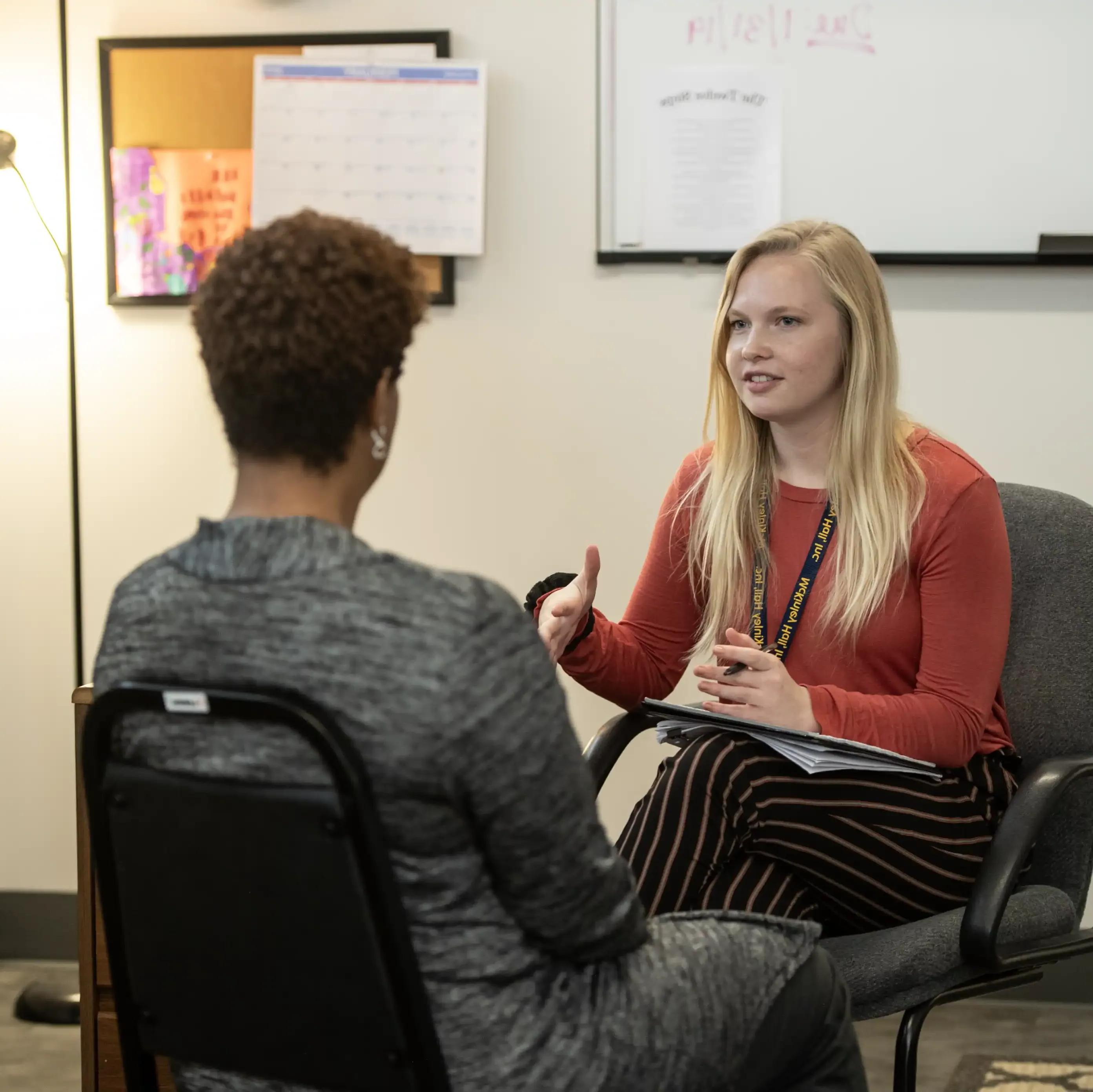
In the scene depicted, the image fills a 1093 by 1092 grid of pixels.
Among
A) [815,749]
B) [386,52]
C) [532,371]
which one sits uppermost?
[386,52]

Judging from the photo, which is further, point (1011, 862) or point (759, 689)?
point (759, 689)

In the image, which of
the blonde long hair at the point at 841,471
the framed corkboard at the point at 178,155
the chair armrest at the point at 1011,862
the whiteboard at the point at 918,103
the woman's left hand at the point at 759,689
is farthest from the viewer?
the framed corkboard at the point at 178,155

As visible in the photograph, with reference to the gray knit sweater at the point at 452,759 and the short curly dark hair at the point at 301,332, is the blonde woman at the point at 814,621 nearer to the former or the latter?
the gray knit sweater at the point at 452,759

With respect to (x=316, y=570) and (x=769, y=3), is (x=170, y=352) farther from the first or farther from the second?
(x=316, y=570)

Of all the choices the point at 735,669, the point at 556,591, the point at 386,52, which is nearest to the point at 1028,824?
the point at 735,669

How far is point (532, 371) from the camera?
8.21 ft

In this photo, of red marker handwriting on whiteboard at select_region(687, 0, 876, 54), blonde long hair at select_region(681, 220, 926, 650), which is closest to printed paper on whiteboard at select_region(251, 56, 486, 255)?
red marker handwriting on whiteboard at select_region(687, 0, 876, 54)

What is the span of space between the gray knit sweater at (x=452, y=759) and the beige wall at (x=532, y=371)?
1.57m

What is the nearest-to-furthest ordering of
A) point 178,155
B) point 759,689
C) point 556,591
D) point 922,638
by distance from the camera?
point 759,689, point 922,638, point 556,591, point 178,155

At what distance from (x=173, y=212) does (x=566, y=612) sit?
132 cm


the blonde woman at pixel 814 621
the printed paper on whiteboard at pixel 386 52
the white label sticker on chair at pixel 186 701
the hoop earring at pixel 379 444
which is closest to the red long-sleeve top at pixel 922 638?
the blonde woman at pixel 814 621

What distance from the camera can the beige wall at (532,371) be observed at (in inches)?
95.2

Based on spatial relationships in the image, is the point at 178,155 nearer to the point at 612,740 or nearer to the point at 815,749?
the point at 612,740

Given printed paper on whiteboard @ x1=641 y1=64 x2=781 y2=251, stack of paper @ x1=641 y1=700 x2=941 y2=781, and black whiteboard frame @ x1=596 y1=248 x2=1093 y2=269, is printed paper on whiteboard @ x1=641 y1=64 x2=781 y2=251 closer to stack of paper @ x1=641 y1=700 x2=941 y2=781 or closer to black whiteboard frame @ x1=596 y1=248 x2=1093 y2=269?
black whiteboard frame @ x1=596 y1=248 x2=1093 y2=269
